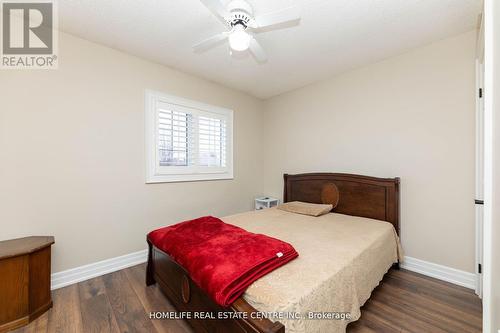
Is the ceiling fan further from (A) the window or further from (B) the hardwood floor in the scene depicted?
(B) the hardwood floor

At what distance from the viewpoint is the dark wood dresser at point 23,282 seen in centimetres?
160

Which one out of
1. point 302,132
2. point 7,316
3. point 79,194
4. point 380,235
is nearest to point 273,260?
point 380,235

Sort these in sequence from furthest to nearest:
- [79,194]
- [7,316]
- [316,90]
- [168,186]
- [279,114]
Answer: [279,114] < [316,90] < [168,186] < [79,194] < [7,316]

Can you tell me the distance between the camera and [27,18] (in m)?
2.01

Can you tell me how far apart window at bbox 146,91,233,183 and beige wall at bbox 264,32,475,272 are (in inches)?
61.6

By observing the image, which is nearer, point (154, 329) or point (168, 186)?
point (154, 329)

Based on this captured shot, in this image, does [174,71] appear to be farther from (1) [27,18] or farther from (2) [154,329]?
(2) [154,329]

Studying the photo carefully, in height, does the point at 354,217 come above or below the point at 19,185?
below

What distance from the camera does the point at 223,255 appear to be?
1443 mm

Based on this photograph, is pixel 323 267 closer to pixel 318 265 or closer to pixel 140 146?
pixel 318 265

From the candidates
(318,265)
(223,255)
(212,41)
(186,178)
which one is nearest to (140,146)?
(186,178)

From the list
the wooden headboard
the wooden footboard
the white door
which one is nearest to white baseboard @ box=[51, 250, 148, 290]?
the wooden footboard

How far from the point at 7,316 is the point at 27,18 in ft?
8.24

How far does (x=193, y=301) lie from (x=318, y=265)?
885mm
